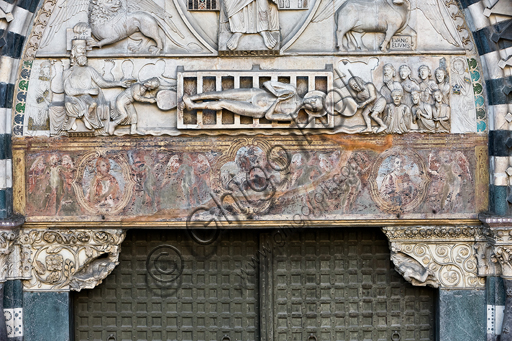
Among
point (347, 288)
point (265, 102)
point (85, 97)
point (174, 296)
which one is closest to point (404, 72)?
point (265, 102)

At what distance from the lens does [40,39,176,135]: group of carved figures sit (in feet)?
22.0

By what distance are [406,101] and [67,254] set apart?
3.96m

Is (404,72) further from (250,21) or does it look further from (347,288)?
(347,288)

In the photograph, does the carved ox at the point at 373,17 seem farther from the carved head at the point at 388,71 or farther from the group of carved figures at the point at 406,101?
the group of carved figures at the point at 406,101

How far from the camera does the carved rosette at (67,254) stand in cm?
682

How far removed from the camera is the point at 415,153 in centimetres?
681

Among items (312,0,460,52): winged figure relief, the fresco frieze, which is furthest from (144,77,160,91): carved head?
(312,0,460,52): winged figure relief

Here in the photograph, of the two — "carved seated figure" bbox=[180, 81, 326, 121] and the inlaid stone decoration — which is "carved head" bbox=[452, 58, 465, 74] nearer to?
the inlaid stone decoration

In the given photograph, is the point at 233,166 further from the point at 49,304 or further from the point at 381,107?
the point at 49,304

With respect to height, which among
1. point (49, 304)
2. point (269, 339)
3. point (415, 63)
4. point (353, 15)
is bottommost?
point (269, 339)

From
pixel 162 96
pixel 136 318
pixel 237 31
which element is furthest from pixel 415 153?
pixel 136 318

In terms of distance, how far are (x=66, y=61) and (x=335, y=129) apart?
2.93 meters

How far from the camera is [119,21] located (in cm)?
675

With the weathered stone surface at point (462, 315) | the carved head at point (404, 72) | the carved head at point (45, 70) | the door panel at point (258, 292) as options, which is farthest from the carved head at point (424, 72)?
the carved head at point (45, 70)
